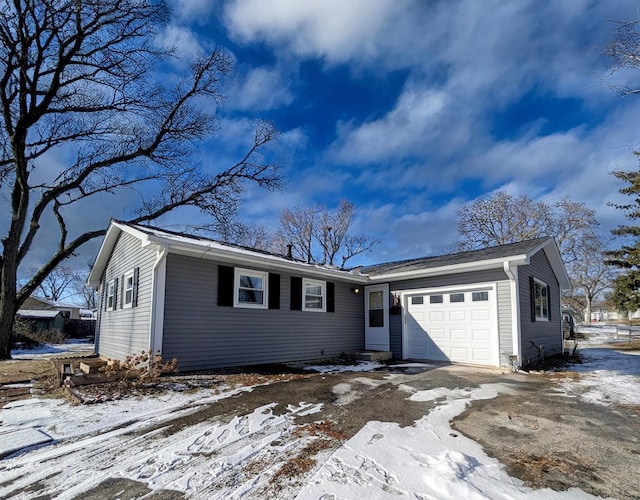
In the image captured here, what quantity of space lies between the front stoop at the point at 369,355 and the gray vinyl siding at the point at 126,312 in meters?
5.93

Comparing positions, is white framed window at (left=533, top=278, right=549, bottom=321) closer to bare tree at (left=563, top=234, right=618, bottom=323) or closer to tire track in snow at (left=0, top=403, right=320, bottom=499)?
tire track in snow at (left=0, top=403, right=320, bottom=499)

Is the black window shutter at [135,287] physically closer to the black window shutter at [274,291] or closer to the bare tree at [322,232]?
the black window shutter at [274,291]

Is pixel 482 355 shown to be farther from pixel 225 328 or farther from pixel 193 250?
pixel 193 250

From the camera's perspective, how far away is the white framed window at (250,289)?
345 inches

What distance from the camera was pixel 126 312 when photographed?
366 inches

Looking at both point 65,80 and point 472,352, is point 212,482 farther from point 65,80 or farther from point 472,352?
point 65,80

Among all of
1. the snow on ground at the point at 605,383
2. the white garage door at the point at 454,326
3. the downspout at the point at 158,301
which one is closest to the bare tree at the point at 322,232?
the white garage door at the point at 454,326

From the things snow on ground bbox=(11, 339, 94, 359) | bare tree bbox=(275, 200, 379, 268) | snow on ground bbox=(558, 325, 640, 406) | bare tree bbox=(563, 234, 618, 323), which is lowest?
snow on ground bbox=(11, 339, 94, 359)

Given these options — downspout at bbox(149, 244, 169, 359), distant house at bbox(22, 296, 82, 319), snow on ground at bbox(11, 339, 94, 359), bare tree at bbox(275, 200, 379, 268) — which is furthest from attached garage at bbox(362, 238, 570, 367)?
distant house at bbox(22, 296, 82, 319)

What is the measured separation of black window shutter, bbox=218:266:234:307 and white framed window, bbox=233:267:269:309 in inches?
6.3

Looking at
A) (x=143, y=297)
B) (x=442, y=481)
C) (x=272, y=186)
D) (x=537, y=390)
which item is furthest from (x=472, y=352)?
(x=272, y=186)

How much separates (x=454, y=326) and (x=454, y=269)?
5.37ft

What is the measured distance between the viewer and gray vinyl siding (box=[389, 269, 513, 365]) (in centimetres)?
893

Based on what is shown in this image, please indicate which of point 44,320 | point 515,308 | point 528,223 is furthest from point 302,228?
point 515,308
